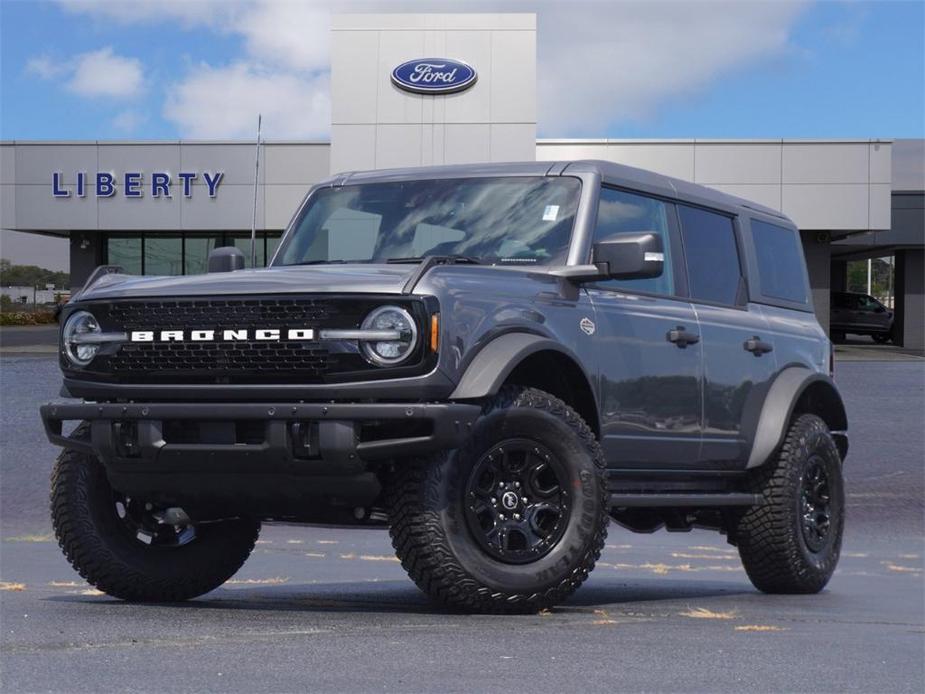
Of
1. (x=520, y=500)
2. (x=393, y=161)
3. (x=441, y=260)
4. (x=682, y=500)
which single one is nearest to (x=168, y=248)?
(x=393, y=161)

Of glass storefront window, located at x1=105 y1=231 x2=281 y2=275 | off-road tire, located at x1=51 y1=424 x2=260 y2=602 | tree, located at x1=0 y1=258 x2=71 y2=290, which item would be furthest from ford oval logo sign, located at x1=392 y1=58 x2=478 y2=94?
off-road tire, located at x1=51 y1=424 x2=260 y2=602

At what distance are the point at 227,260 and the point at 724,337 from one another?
8.64 feet

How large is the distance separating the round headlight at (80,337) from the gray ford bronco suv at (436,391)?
0.03 ft

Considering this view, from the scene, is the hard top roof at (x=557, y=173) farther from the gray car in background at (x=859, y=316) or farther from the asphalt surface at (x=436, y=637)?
the gray car in background at (x=859, y=316)

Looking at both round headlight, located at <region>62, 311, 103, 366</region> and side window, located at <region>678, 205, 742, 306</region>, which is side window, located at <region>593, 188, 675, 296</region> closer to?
side window, located at <region>678, 205, 742, 306</region>

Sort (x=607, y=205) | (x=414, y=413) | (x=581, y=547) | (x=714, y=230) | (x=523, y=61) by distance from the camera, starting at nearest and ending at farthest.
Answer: (x=414, y=413), (x=581, y=547), (x=607, y=205), (x=714, y=230), (x=523, y=61)

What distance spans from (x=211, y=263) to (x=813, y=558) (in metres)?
3.83

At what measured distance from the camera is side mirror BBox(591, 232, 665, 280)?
680cm

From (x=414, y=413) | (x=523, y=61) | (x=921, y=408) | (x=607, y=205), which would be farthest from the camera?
(x=523, y=61)

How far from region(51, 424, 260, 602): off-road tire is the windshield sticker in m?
2.28

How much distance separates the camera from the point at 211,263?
7.71 metres

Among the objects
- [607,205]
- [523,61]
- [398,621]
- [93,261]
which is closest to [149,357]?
[398,621]

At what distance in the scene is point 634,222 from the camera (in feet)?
25.5

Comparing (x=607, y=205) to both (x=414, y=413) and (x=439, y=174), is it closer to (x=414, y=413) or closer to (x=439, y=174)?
(x=439, y=174)
